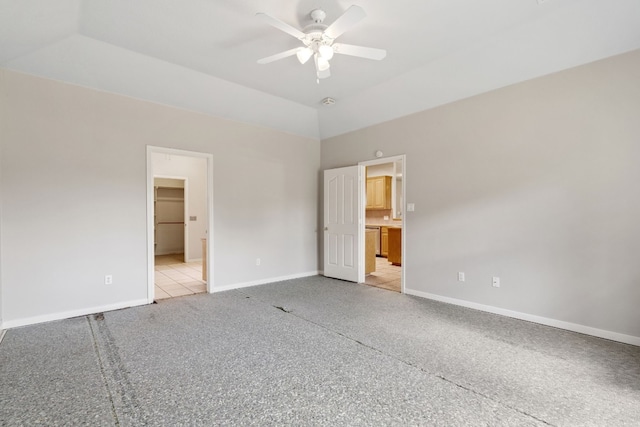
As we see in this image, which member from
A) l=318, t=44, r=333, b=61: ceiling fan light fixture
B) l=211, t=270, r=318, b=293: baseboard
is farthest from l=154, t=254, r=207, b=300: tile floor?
l=318, t=44, r=333, b=61: ceiling fan light fixture

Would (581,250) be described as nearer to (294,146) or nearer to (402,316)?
(402,316)

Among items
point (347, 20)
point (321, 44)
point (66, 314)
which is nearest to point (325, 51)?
point (321, 44)

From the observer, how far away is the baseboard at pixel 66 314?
10.2 feet

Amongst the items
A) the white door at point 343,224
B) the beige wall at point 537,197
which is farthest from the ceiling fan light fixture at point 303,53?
the white door at point 343,224

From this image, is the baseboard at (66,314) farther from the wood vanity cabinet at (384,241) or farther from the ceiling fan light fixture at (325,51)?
the wood vanity cabinet at (384,241)

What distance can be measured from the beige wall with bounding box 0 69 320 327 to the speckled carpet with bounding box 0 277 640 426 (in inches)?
16.9

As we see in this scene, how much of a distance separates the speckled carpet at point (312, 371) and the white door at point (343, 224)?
1696 mm

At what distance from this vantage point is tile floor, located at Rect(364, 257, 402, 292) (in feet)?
16.3

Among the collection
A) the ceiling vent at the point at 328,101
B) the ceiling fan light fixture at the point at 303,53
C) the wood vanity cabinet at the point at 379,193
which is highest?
the ceiling vent at the point at 328,101

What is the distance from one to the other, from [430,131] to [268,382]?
3671mm

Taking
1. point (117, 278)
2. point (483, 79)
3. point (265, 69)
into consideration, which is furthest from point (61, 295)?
point (483, 79)

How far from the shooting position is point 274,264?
5289 mm

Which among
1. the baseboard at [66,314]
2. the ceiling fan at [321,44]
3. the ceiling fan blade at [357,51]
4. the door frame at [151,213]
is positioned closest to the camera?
the ceiling fan at [321,44]

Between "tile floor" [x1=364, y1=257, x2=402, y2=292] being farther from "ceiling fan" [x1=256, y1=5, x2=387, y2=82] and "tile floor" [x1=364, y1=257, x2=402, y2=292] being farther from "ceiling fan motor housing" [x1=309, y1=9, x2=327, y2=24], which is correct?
"ceiling fan motor housing" [x1=309, y1=9, x2=327, y2=24]
